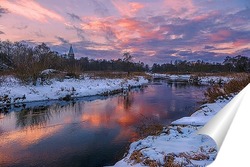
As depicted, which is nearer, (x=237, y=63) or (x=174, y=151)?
(x=174, y=151)

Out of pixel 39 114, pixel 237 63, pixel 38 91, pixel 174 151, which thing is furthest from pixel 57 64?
pixel 237 63

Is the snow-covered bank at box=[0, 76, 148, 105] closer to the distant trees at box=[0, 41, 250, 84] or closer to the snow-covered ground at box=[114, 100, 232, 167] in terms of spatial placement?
the distant trees at box=[0, 41, 250, 84]

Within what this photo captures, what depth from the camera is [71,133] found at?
13.9 m

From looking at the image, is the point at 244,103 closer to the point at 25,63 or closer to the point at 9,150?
the point at 9,150

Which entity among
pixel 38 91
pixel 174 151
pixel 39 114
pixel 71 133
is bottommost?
pixel 71 133

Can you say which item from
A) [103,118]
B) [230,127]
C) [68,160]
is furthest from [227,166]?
[103,118]

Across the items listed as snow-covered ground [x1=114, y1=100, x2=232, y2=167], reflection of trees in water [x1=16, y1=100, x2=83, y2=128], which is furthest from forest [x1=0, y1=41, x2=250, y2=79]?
snow-covered ground [x1=114, y1=100, x2=232, y2=167]

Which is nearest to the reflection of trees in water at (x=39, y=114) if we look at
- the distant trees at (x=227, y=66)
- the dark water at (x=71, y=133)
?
the dark water at (x=71, y=133)

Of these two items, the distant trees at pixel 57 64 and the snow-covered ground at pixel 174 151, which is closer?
the snow-covered ground at pixel 174 151

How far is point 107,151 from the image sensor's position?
10961 millimetres

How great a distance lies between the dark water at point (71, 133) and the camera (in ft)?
33.5

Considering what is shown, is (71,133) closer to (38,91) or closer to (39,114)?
(39,114)

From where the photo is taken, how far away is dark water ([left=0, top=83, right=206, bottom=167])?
33.5 ft

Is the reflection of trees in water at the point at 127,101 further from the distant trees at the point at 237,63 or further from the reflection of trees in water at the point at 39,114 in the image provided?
the distant trees at the point at 237,63
